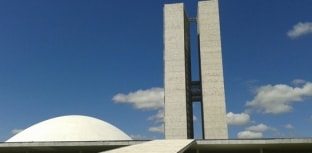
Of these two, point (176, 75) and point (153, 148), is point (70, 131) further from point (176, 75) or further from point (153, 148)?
point (153, 148)

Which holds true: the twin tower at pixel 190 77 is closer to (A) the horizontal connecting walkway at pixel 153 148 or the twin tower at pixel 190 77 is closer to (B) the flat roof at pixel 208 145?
(B) the flat roof at pixel 208 145

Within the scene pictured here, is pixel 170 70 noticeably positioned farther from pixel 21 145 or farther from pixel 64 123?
pixel 21 145

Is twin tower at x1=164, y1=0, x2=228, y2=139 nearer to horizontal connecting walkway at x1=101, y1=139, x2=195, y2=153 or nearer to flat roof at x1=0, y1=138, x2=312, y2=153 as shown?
flat roof at x1=0, y1=138, x2=312, y2=153

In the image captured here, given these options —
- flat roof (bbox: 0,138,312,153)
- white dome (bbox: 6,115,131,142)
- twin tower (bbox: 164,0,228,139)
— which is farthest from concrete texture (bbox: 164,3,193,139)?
flat roof (bbox: 0,138,312,153)

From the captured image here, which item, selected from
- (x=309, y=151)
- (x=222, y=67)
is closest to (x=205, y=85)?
(x=222, y=67)

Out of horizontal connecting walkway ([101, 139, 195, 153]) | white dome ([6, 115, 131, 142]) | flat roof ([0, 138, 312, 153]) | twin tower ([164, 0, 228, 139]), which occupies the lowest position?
horizontal connecting walkway ([101, 139, 195, 153])

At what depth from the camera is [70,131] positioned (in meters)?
45.3

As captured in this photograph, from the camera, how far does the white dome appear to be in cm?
4434

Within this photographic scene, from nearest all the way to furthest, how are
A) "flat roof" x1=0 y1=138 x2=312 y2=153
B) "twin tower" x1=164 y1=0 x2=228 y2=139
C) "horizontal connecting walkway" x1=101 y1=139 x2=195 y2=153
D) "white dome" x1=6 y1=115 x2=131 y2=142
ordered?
"horizontal connecting walkway" x1=101 y1=139 x2=195 y2=153
"flat roof" x1=0 y1=138 x2=312 y2=153
"white dome" x1=6 y1=115 x2=131 y2=142
"twin tower" x1=164 y1=0 x2=228 y2=139

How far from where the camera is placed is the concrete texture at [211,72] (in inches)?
1748

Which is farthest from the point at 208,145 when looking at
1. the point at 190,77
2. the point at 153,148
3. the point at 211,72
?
the point at 190,77

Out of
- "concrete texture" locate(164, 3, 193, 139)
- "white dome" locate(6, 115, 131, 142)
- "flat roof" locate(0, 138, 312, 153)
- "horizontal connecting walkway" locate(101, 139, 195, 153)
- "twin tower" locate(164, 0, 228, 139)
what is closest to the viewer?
"horizontal connecting walkway" locate(101, 139, 195, 153)

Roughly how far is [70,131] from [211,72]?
17266 mm

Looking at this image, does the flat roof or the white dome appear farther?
the white dome
